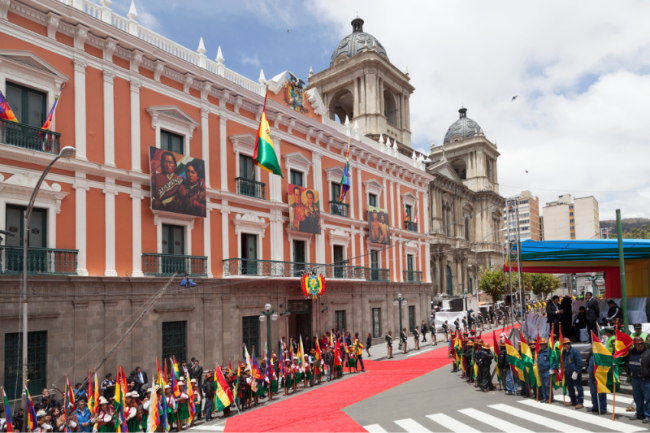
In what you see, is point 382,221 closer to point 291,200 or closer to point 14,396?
point 291,200

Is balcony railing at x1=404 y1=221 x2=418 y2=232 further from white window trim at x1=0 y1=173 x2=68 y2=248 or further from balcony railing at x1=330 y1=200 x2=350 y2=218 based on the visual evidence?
white window trim at x1=0 y1=173 x2=68 y2=248

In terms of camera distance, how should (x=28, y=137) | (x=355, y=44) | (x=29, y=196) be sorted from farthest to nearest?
(x=355, y=44)
(x=28, y=137)
(x=29, y=196)

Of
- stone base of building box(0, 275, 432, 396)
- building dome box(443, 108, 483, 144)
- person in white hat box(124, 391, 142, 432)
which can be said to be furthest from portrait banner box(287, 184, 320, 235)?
building dome box(443, 108, 483, 144)

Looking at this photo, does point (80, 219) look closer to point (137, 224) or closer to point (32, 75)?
point (137, 224)

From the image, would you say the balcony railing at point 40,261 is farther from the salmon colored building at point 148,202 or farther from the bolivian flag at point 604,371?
the bolivian flag at point 604,371

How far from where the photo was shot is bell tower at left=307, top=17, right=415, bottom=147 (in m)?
52.2

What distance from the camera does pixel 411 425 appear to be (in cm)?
1266

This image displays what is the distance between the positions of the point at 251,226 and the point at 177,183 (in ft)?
16.7

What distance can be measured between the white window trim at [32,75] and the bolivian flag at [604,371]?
733 inches

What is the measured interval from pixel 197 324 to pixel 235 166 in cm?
783

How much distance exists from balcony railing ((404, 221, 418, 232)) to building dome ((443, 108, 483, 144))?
45.3 metres

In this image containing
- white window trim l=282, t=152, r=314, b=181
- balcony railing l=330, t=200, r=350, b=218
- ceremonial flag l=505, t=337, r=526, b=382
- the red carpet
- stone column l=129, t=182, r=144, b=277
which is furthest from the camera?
balcony railing l=330, t=200, r=350, b=218

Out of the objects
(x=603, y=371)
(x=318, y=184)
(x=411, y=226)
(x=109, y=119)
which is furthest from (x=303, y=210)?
(x=603, y=371)

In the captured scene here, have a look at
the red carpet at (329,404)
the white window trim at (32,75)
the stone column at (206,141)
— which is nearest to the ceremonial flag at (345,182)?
the stone column at (206,141)
